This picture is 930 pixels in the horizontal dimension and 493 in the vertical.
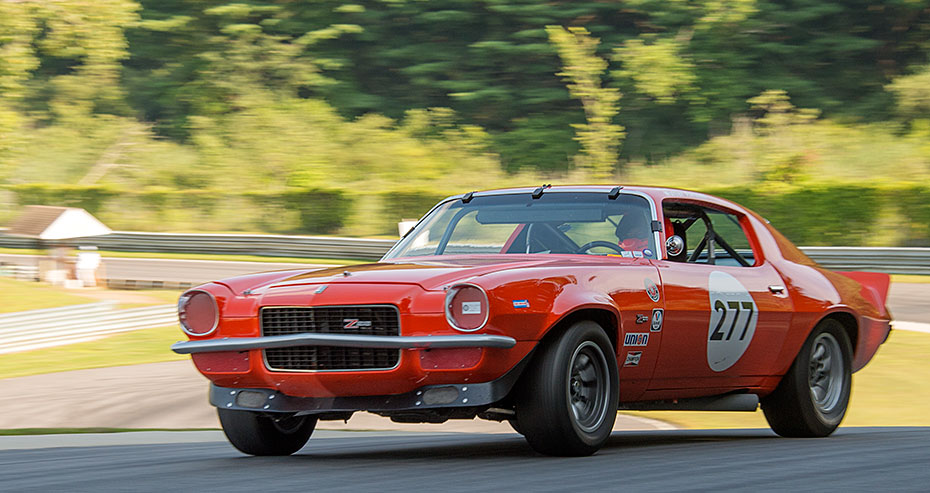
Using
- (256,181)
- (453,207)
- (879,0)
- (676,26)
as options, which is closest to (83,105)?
(256,181)

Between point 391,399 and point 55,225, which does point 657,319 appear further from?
point 55,225

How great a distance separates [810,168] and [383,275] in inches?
Result: 1237

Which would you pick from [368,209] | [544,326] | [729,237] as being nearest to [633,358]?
[544,326]

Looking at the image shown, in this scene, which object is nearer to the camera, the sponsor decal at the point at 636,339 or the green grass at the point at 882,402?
the sponsor decal at the point at 636,339

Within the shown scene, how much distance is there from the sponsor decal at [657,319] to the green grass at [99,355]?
39.2 ft

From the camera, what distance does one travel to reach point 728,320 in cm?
696

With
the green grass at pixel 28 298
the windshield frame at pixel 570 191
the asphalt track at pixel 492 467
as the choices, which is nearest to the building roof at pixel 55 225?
the green grass at pixel 28 298

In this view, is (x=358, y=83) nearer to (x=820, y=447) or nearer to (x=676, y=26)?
(x=676, y=26)

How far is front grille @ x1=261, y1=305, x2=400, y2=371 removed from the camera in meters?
5.63

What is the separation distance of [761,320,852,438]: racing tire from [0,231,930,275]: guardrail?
64.2ft

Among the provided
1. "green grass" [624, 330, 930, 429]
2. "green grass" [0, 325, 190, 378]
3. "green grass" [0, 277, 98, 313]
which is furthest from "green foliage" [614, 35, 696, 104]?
"green grass" [624, 330, 930, 429]

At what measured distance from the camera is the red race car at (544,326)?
5547 millimetres

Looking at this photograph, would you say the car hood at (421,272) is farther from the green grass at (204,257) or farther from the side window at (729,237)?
the green grass at (204,257)

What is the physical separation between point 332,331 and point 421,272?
1.73 feet
